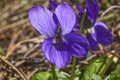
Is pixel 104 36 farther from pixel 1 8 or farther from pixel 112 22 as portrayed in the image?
pixel 1 8

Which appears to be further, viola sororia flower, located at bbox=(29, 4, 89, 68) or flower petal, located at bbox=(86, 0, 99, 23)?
flower petal, located at bbox=(86, 0, 99, 23)

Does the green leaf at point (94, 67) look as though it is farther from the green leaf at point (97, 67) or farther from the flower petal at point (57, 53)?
the flower petal at point (57, 53)

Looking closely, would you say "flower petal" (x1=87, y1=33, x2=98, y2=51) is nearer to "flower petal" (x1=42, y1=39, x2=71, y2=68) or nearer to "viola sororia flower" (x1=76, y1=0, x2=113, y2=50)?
"viola sororia flower" (x1=76, y1=0, x2=113, y2=50)

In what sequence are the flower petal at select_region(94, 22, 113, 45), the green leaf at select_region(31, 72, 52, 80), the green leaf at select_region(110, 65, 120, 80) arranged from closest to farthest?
the green leaf at select_region(110, 65, 120, 80) → the green leaf at select_region(31, 72, 52, 80) → the flower petal at select_region(94, 22, 113, 45)

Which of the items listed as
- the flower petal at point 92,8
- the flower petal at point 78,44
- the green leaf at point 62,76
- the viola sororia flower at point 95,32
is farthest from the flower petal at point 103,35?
the flower petal at point 78,44

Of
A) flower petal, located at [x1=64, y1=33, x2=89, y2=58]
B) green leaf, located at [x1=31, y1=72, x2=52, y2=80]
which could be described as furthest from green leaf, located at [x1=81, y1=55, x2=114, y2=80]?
flower petal, located at [x1=64, y1=33, x2=89, y2=58]

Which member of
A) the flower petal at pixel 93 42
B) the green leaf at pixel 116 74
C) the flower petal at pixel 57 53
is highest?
the flower petal at pixel 57 53

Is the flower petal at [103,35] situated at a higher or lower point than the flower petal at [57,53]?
lower

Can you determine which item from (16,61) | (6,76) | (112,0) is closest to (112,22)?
(112,0)
